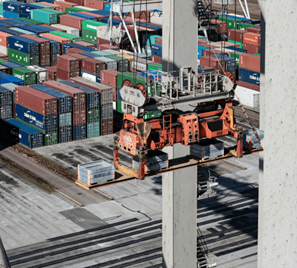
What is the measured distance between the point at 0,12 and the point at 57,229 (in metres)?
110

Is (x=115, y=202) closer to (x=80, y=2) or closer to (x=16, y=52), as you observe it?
(x=16, y=52)

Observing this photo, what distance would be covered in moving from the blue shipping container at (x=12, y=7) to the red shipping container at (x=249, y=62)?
6922cm

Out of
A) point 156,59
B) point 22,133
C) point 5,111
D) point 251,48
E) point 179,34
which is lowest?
point 22,133

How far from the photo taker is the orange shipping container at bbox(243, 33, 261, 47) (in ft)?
319

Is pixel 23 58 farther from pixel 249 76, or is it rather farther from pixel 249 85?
pixel 249 85

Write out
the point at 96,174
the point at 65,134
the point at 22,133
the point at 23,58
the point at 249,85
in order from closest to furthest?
the point at 96,174, the point at 22,133, the point at 65,134, the point at 249,85, the point at 23,58

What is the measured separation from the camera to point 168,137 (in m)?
29.2

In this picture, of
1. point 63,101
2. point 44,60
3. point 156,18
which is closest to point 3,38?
point 44,60

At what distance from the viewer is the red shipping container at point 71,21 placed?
383 ft

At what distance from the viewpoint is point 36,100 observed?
68.9 metres

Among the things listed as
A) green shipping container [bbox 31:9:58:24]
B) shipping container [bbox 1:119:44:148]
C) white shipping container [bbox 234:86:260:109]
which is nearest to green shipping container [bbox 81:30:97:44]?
green shipping container [bbox 31:9:58:24]

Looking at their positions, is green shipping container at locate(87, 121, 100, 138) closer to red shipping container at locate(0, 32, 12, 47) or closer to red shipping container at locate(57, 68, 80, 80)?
red shipping container at locate(57, 68, 80, 80)

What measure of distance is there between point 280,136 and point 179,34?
19.7m

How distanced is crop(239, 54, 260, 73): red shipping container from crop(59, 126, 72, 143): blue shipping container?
3063 centimetres
